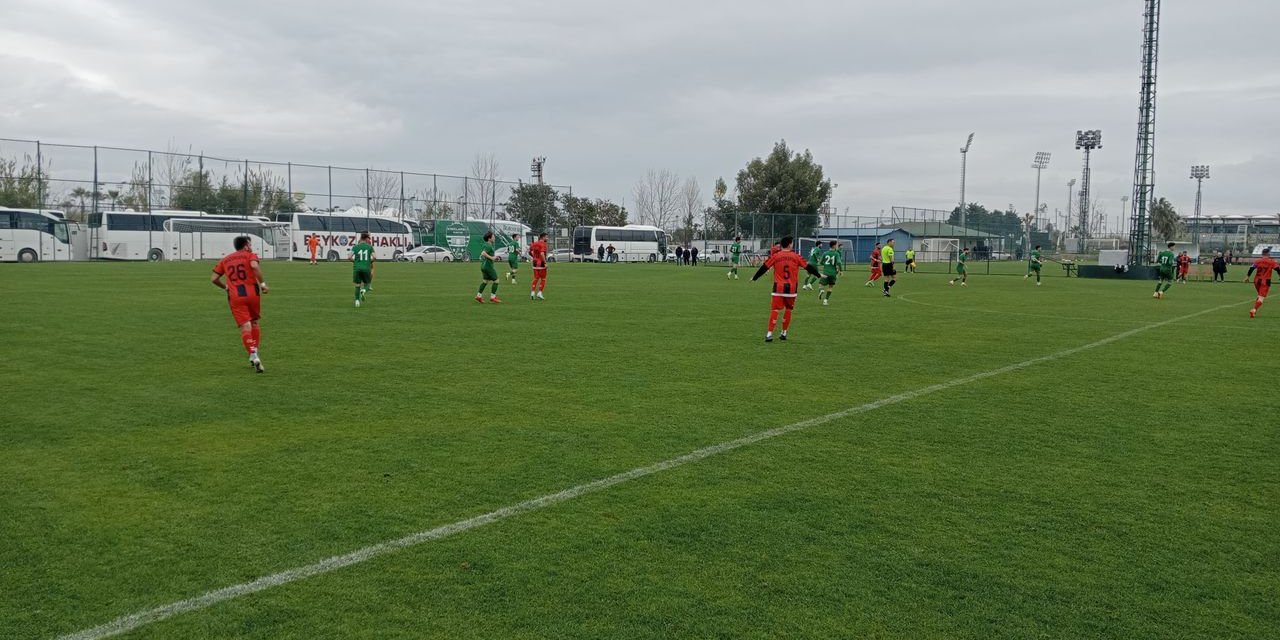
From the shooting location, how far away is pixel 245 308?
36.1ft

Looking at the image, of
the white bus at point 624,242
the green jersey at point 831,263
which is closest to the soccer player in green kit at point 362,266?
the green jersey at point 831,263

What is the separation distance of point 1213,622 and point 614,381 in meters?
7.18

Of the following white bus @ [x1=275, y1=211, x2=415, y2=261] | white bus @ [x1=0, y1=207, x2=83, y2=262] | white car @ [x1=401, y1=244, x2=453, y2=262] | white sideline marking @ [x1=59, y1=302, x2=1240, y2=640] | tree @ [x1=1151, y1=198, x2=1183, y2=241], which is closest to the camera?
white sideline marking @ [x1=59, y1=302, x2=1240, y2=640]

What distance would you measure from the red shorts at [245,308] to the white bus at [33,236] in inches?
1794

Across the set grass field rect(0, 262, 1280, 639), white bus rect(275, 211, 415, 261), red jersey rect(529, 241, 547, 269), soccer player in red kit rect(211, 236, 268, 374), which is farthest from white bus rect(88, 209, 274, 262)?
soccer player in red kit rect(211, 236, 268, 374)

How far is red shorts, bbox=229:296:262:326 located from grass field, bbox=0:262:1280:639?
0.80 m

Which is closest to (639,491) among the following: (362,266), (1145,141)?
(362,266)

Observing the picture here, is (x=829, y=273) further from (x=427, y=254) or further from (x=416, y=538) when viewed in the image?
(x=427, y=254)

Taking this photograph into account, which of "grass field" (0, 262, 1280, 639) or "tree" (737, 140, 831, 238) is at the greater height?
"tree" (737, 140, 831, 238)

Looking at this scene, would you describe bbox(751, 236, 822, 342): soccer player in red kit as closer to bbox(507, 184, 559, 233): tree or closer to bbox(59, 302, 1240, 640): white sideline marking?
bbox(59, 302, 1240, 640): white sideline marking

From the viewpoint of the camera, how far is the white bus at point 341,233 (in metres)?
58.7

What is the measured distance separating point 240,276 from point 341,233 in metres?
52.0

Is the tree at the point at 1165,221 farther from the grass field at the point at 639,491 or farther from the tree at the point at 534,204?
the grass field at the point at 639,491

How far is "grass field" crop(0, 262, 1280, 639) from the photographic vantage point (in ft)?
13.9
